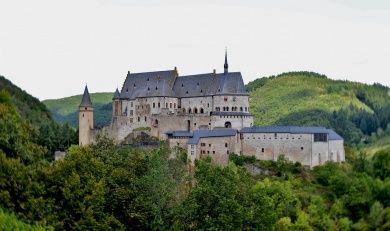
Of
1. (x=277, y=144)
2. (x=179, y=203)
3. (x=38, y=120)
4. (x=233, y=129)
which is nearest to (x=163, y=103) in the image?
(x=233, y=129)

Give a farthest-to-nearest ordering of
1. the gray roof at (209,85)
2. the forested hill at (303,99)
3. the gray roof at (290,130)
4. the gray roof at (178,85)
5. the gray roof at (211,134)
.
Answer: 1. the forested hill at (303,99)
2. the gray roof at (178,85)
3. the gray roof at (209,85)
4. the gray roof at (211,134)
5. the gray roof at (290,130)

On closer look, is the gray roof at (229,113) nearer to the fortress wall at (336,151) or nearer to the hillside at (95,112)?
the fortress wall at (336,151)

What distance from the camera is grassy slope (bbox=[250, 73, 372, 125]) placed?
401ft

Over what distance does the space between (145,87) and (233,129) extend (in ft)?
58.0

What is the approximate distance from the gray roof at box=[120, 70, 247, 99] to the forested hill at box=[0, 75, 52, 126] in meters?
22.6

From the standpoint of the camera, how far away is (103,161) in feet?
149

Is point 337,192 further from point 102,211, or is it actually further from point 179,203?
point 102,211

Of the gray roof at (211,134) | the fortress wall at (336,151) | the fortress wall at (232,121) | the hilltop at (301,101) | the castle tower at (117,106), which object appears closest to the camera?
the gray roof at (211,134)

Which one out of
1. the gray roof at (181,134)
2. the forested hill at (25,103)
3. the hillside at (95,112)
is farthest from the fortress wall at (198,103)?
the hillside at (95,112)

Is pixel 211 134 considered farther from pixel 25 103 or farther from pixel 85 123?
pixel 25 103

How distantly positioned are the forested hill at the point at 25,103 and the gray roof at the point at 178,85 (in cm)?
2257

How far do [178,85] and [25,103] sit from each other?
140 ft

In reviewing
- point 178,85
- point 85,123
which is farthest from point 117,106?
point 178,85

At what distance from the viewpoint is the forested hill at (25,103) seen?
347 ft
